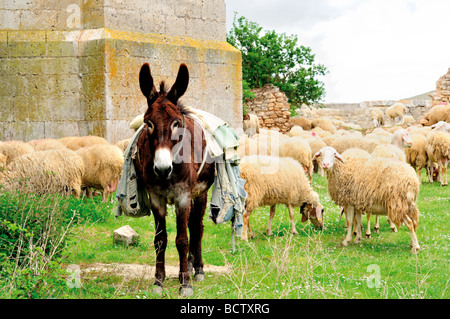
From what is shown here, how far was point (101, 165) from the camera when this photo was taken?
35.1 feet

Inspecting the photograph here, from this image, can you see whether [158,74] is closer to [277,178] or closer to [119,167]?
[119,167]

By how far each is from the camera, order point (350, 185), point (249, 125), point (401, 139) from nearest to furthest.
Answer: point (350, 185) < point (401, 139) < point (249, 125)

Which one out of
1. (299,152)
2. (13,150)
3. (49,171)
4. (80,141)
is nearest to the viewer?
(49,171)

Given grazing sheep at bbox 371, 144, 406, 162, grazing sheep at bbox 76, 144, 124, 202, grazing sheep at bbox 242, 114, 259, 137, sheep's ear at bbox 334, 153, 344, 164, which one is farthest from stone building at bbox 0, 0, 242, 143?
grazing sheep at bbox 242, 114, 259, 137

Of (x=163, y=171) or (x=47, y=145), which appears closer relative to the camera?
(x=163, y=171)

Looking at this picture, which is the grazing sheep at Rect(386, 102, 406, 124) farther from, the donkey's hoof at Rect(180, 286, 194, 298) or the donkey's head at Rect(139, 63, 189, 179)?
the donkey's hoof at Rect(180, 286, 194, 298)

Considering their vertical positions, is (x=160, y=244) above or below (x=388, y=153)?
below

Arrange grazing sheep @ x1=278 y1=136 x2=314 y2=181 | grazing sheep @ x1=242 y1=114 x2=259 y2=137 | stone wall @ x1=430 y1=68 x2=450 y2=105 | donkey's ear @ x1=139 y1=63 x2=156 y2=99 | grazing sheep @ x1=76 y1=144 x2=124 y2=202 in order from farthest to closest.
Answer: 1. stone wall @ x1=430 y1=68 x2=450 y2=105
2. grazing sheep @ x1=242 y1=114 x2=259 y2=137
3. grazing sheep @ x1=278 y1=136 x2=314 y2=181
4. grazing sheep @ x1=76 y1=144 x2=124 y2=202
5. donkey's ear @ x1=139 y1=63 x2=156 y2=99

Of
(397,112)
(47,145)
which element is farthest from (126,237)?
(397,112)

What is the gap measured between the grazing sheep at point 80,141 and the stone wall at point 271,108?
1498 cm

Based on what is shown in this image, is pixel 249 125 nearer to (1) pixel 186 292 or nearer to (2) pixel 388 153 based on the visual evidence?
(2) pixel 388 153

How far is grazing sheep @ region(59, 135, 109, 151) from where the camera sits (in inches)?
464

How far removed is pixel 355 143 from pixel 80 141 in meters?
7.10

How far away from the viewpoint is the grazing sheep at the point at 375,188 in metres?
7.62
